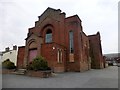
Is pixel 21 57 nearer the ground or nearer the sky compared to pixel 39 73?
nearer the sky

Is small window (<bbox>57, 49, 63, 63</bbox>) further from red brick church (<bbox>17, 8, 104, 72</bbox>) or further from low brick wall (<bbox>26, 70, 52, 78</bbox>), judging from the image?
low brick wall (<bbox>26, 70, 52, 78</bbox>)

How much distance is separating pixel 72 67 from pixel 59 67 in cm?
314

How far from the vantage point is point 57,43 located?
895 inches

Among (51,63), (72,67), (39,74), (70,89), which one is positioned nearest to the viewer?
(70,89)

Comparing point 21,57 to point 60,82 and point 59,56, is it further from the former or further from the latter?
point 60,82

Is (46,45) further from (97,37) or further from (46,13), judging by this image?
(97,37)

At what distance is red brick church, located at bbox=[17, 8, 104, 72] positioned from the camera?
21.9 m

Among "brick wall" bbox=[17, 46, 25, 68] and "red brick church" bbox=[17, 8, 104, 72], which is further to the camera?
"brick wall" bbox=[17, 46, 25, 68]

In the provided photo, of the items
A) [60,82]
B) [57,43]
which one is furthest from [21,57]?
[60,82]

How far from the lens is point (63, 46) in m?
24.6

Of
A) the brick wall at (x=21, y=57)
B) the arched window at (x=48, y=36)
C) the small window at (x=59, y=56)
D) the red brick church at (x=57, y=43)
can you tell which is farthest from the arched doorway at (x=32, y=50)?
the small window at (x=59, y=56)

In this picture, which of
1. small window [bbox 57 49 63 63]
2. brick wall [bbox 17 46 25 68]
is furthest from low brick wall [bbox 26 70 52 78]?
brick wall [bbox 17 46 25 68]

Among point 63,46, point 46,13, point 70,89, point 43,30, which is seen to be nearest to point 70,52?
point 63,46

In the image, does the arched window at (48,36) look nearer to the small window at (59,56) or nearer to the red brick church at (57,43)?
the red brick church at (57,43)
